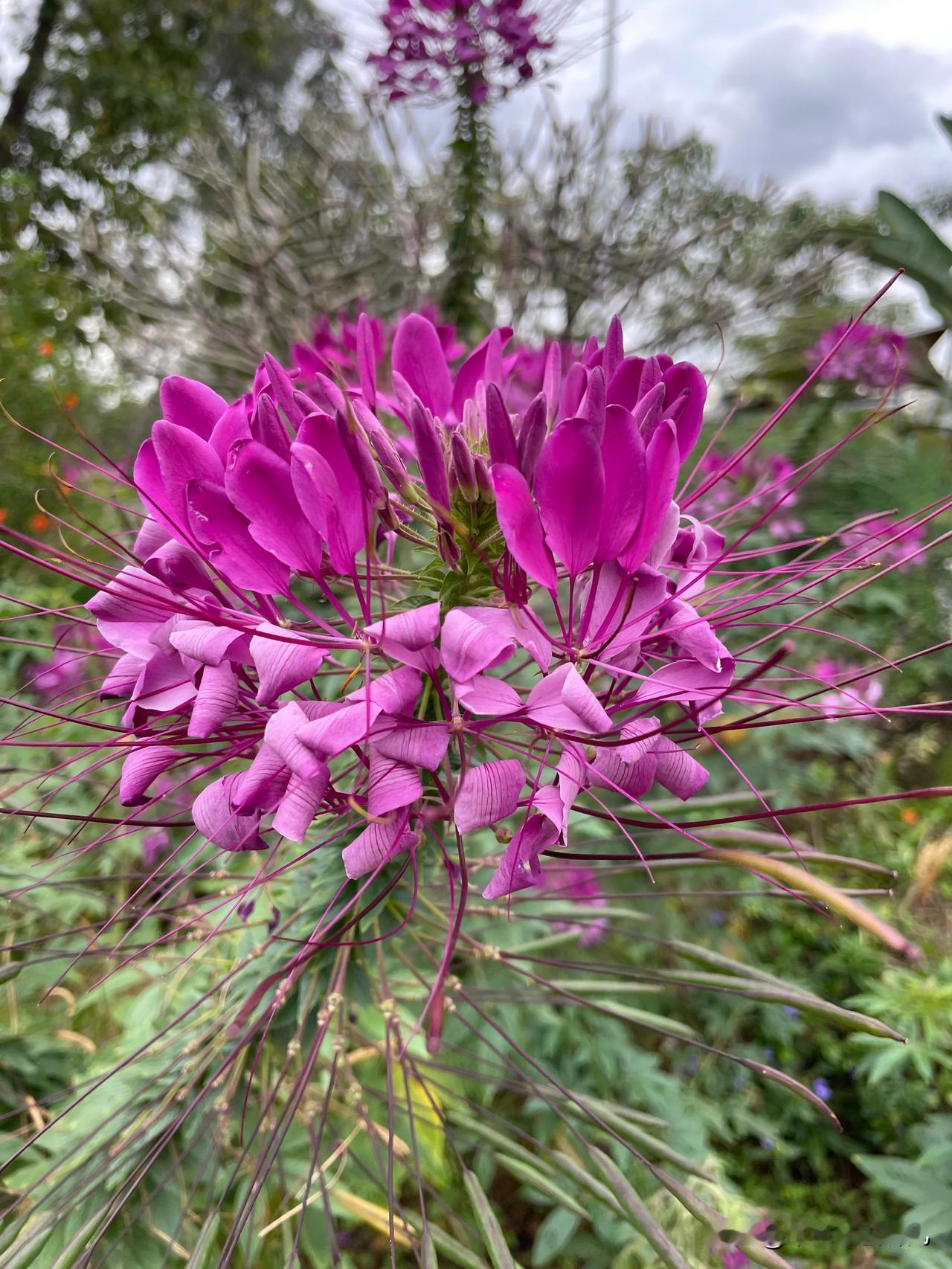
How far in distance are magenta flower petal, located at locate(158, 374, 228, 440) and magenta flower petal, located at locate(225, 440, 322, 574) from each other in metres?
0.10

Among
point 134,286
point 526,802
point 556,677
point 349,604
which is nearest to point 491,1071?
point 349,604

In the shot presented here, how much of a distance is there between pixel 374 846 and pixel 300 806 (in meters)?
0.07

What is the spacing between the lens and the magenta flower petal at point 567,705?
1.69 ft

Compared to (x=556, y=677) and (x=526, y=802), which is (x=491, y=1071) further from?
(x=556, y=677)

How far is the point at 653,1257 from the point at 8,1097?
1.27 metres

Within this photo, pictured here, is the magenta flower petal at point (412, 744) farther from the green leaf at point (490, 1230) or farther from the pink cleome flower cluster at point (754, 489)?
the pink cleome flower cluster at point (754, 489)

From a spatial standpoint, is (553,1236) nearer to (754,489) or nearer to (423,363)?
(423,363)

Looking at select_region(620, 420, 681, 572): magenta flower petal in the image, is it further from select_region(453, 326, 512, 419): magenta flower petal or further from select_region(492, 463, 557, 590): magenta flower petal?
select_region(453, 326, 512, 419): magenta flower petal

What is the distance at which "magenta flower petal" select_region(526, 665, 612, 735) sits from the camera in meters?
0.51

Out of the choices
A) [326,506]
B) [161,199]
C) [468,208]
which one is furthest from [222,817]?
[161,199]

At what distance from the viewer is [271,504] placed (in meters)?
0.58

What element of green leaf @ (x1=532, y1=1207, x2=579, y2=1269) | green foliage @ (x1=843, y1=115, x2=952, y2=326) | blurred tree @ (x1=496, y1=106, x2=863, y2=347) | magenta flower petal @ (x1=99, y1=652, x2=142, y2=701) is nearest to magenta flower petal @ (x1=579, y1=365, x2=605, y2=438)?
magenta flower petal @ (x1=99, y1=652, x2=142, y2=701)

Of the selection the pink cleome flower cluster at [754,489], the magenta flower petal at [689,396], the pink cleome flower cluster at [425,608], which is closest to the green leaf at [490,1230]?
the pink cleome flower cluster at [425,608]

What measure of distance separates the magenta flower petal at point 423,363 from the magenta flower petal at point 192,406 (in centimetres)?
19
